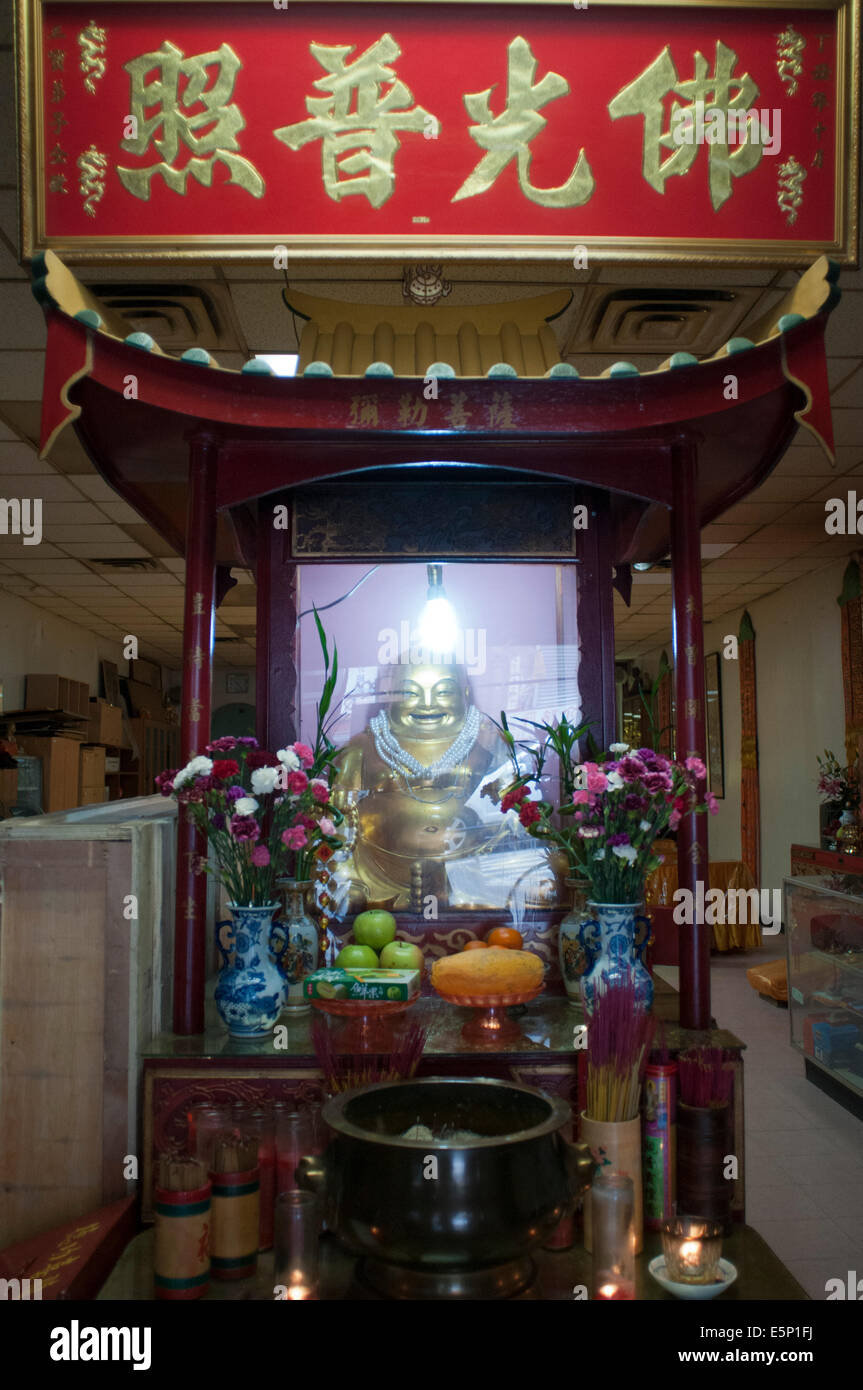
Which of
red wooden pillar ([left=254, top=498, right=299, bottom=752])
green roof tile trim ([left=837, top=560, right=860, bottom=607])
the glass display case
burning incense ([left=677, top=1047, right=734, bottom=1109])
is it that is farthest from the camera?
green roof tile trim ([left=837, top=560, right=860, bottom=607])

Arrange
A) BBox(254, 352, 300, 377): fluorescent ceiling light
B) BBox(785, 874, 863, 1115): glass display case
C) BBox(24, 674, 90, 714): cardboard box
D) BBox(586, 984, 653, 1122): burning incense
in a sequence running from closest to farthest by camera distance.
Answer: BBox(586, 984, 653, 1122): burning incense < BBox(785, 874, 863, 1115): glass display case < BBox(254, 352, 300, 377): fluorescent ceiling light < BBox(24, 674, 90, 714): cardboard box

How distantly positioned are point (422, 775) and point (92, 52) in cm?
215

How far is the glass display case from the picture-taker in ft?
13.9

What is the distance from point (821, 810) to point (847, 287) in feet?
14.1

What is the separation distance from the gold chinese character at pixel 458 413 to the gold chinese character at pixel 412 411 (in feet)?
0.20

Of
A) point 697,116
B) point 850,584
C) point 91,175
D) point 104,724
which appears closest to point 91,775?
point 104,724

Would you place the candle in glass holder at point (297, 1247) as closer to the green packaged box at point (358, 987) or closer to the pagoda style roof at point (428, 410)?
the green packaged box at point (358, 987)

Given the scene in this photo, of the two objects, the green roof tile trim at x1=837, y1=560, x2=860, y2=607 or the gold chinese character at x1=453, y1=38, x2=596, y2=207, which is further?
the green roof tile trim at x1=837, y1=560, x2=860, y2=607

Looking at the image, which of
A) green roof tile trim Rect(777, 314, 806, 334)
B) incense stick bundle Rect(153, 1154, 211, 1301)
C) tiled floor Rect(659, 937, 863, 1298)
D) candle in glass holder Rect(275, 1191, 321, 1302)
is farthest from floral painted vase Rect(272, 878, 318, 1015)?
green roof tile trim Rect(777, 314, 806, 334)

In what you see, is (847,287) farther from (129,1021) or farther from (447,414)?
(129,1021)

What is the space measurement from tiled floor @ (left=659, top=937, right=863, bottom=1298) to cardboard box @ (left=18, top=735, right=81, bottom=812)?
5.41 m

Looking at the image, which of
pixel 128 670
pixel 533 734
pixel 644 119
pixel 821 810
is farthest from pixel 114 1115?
pixel 128 670

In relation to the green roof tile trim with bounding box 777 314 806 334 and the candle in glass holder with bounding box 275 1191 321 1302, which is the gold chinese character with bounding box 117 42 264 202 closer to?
the green roof tile trim with bounding box 777 314 806 334

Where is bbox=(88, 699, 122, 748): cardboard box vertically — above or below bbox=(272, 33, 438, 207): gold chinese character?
below
